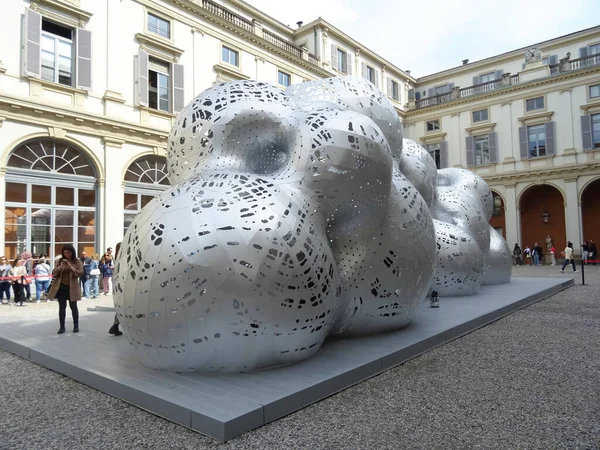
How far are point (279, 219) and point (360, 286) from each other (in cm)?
165

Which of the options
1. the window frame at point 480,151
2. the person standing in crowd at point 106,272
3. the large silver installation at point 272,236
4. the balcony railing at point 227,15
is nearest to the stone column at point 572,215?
the window frame at point 480,151

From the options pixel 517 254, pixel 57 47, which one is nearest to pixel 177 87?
pixel 57 47

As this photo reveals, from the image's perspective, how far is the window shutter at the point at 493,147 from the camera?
2873 centimetres

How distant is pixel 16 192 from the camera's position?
1427 centimetres

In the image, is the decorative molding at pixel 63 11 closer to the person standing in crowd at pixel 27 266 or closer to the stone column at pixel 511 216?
the person standing in crowd at pixel 27 266

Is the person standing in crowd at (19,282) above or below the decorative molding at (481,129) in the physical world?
below

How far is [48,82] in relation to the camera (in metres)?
15.1

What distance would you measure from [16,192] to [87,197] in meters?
2.27

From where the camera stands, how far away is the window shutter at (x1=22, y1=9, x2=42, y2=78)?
14586 millimetres

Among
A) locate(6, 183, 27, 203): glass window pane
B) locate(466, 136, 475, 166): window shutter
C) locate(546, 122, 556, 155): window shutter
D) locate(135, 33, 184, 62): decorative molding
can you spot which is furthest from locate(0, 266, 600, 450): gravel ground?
locate(466, 136, 475, 166): window shutter

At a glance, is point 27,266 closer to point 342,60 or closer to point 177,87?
point 177,87

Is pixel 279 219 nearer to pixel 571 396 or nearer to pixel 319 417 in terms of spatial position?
pixel 319 417

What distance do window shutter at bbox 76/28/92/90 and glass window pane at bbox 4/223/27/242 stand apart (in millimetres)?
5360

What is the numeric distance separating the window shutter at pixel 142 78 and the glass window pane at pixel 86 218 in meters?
4.74
